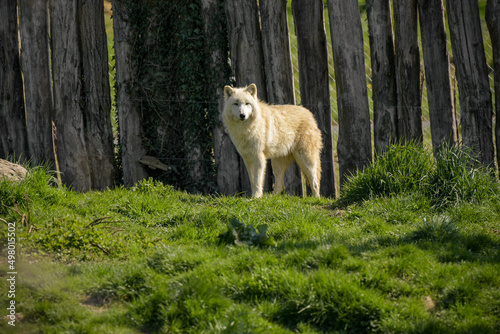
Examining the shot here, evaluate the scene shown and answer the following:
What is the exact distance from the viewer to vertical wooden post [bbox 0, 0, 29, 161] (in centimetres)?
897

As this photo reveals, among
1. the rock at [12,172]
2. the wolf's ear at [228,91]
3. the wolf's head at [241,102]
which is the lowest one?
the rock at [12,172]

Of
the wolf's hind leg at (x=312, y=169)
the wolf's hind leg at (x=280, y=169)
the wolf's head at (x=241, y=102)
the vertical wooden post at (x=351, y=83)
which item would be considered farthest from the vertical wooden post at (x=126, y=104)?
the vertical wooden post at (x=351, y=83)

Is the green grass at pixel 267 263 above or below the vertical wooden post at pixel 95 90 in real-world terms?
below

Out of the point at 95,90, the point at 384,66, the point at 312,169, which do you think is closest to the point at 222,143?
the point at 312,169

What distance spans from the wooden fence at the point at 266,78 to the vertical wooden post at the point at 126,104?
19mm

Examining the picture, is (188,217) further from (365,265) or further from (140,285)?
(365,265)

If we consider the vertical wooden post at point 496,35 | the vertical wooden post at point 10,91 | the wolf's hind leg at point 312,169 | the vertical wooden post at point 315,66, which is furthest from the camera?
the vertical wooden post at point 10,91

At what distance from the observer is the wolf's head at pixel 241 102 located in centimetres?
779

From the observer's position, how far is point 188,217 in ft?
19.8

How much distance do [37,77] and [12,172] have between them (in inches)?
106

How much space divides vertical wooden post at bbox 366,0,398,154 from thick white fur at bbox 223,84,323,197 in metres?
1.25

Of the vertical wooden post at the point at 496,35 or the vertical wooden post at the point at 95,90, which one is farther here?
the vertical wooden post at the point at 95,90

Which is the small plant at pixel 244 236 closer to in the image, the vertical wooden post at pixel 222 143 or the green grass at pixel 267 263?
the green grass at pixel 267 263

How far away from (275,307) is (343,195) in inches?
129
